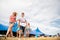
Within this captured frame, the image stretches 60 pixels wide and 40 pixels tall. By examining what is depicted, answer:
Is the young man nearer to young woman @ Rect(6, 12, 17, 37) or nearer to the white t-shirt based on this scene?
the white t-shirt

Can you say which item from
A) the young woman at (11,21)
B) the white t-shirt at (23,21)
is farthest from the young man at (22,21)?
the young woman at (11,21)

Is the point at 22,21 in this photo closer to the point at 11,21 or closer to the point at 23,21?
the point at 23,21

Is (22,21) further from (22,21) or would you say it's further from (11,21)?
(11,21)

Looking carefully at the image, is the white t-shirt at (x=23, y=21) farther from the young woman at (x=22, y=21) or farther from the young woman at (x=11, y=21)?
the young woman at (x=11, y=21)

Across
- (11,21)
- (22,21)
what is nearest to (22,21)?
(22,21)

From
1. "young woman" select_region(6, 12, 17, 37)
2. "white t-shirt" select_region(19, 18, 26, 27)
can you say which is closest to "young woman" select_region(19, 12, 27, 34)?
"white t-shirt" select_region(19, 18, 26, 27)

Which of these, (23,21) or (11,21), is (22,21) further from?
(11,21)

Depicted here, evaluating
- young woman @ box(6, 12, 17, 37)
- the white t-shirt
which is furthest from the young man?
young woman @ box(6, 12, 17, 37)

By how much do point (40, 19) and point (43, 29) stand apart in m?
0.17

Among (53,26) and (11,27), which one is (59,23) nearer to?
(53,26)

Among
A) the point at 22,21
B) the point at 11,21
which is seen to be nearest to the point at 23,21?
the point at 22,21

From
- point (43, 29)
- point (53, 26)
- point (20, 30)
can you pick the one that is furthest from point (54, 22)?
point (20, 30)

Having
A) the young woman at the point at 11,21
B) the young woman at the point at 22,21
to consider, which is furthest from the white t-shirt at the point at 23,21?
the young woman at the point at 11,21

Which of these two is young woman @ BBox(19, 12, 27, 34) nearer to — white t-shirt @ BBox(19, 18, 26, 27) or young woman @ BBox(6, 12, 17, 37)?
white t-shirt @ BBox(19, 18, 26, 27)
